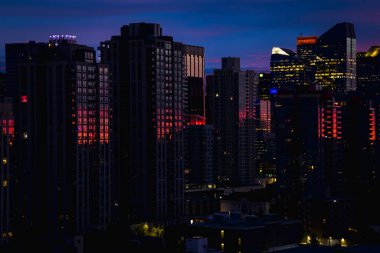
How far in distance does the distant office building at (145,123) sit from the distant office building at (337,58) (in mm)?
93065

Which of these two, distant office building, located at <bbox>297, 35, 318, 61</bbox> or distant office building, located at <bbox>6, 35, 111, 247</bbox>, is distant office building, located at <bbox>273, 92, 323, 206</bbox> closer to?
distant office building, located at <bbox>6, 35, 111, 247</bbox>

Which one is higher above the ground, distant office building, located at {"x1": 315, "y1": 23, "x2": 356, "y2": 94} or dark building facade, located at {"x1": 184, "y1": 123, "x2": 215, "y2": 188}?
distant office building, located at {"x1": 315, "y1": 23, "x2": 356, "y2": 94}

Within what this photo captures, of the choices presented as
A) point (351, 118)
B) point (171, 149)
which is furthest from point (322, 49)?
point (171, 149)

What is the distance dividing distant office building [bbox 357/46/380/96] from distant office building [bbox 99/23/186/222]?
90.0 m

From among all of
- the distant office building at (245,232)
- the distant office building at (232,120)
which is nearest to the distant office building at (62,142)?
the distant office building at (245,232)

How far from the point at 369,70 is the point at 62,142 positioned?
11492 cm

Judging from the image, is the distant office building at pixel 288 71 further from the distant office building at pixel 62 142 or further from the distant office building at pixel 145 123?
the distant office building at pixel 62 142

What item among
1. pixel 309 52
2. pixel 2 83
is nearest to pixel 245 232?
pixel 2 83

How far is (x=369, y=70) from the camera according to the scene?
632 feet

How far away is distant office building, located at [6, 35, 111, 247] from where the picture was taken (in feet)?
292

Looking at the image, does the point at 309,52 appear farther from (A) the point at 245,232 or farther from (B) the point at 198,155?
(A) the point at 245,232

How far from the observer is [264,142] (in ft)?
566

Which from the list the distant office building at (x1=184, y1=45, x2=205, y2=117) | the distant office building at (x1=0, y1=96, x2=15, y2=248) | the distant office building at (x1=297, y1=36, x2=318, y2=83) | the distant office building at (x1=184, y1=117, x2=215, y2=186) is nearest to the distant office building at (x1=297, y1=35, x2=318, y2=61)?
the distant office building at (x1=297, y1=36, x2=318, y2=83)

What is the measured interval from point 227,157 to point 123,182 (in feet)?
168
